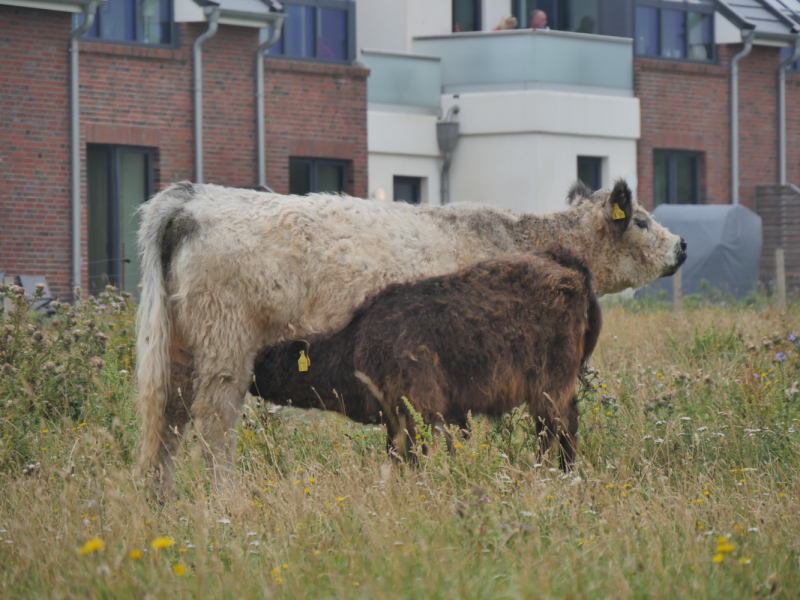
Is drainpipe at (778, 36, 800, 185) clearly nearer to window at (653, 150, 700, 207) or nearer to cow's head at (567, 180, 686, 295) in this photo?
window at (653, 150, 700, 207)

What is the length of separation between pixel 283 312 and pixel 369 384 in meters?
1.16

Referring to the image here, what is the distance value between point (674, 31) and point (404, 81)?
609 cm

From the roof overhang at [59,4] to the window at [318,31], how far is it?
152 inches

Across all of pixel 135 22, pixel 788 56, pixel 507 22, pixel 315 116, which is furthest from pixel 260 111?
pixel 788 56

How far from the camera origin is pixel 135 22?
1689 cm

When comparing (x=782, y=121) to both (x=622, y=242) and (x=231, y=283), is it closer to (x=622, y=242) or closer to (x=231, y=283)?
(x=622, y=242)

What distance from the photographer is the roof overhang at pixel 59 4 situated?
599 inches

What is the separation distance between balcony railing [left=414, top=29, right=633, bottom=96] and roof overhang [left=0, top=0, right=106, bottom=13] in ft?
22.7

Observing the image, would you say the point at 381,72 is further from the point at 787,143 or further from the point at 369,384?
the point at 369,384

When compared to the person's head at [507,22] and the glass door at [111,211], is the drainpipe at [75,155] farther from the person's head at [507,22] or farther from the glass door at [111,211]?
the person's head at [507,22]

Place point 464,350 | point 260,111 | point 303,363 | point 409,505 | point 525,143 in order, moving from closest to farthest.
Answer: point 409,505, point 464,350, point 303,363, point 260,111, point 525,143

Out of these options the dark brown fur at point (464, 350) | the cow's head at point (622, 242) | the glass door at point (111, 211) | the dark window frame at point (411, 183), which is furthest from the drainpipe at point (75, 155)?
the dark brown fur at point (464, 350)

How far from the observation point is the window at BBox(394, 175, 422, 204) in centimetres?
2020

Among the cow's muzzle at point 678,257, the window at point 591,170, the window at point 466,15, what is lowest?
the cow's muzzle at point 678,257
